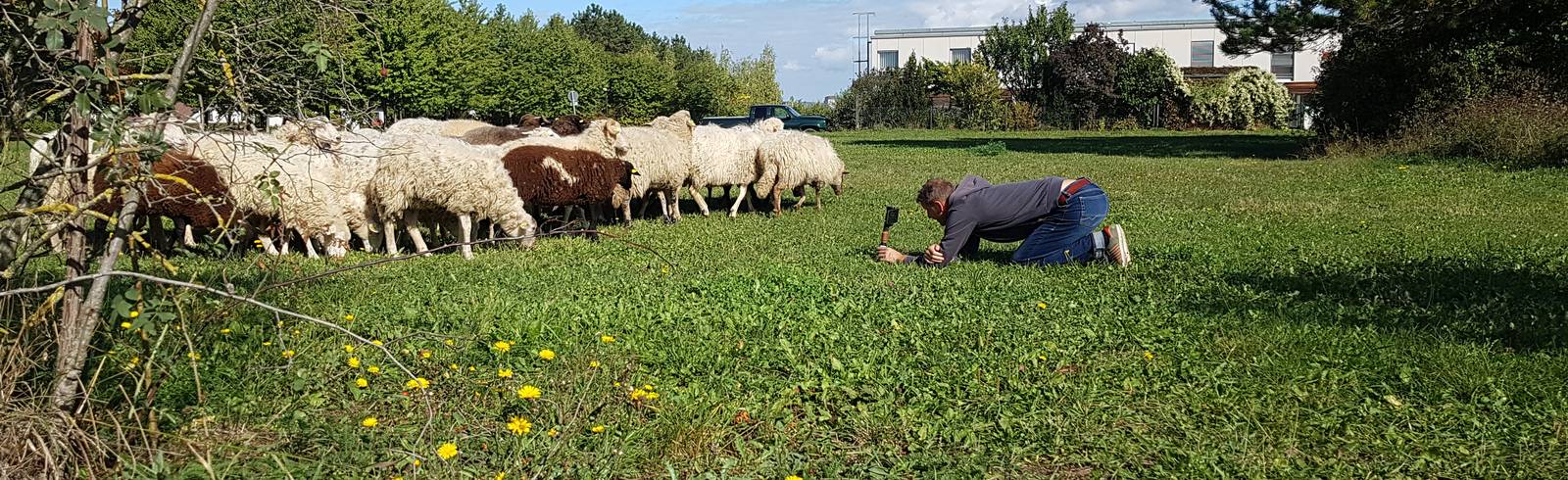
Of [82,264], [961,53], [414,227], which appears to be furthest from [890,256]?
[961,53]

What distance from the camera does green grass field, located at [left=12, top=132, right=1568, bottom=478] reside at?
422cm

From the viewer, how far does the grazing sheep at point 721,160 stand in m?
14.5

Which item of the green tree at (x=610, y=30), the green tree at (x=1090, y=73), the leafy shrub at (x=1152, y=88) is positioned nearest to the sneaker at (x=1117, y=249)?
the leafy shrub at (x=1152, y=88)

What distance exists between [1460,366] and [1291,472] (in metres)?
1.69

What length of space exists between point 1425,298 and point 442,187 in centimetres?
771

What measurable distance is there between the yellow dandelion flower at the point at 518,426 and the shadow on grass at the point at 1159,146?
843 inches

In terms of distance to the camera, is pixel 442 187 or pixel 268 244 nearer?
pixel 268 244

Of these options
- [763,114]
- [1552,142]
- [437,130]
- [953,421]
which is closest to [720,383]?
[953,421]

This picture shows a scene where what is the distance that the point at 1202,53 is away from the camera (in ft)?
229

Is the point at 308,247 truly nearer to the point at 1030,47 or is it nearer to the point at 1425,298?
the point at 1425,298

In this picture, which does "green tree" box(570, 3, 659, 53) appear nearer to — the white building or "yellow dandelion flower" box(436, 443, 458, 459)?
the white building

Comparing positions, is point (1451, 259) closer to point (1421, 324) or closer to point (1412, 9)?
point (1421, 324)

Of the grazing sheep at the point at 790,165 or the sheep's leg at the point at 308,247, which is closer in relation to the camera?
the sheep's leg at the point at 308,247

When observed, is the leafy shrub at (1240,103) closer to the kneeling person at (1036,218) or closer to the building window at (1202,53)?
the building window at (1202,53)
